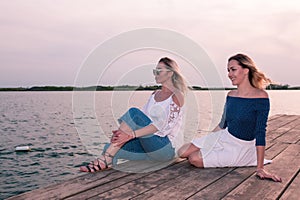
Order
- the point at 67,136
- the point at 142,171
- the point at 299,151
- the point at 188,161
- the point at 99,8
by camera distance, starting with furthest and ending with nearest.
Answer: the point at 67,136, the point at 99,8, the point at 299,151, the point at 188,161, the point at 142,171

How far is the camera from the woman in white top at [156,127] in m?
3.54

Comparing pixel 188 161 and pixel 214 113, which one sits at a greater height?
pixel 214 113

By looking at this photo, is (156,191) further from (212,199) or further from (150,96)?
(150,96)

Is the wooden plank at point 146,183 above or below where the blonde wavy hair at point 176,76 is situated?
below

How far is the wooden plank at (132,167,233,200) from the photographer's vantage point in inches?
109

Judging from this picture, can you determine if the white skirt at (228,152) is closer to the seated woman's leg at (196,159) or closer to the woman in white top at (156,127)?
the seated woman's leg at (196,159)

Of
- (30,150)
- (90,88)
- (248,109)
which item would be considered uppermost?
(90,88)

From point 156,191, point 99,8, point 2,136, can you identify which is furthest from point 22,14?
point 156,191

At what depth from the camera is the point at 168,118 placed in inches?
144

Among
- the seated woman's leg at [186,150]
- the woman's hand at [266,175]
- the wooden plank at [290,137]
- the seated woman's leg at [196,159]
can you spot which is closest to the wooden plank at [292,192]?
the woman's hand at [266,175]

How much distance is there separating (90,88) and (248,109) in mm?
1629

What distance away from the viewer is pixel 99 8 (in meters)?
8.14

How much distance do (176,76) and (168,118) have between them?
1.53 ft

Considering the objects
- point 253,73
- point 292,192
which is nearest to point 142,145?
point 253,73
